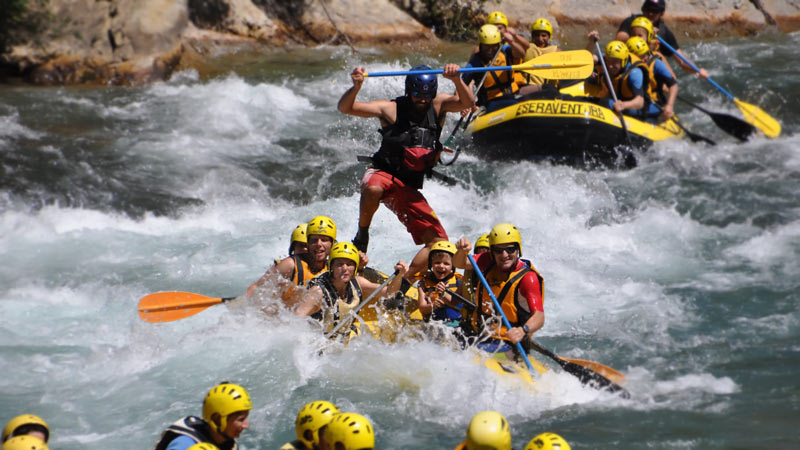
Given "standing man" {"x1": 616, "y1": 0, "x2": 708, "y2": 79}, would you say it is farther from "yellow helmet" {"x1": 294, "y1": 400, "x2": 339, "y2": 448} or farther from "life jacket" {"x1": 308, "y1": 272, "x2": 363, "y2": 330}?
"yellow helmet" {"x1": 294, "y1": 400, "x2": 339, "y2": 448}

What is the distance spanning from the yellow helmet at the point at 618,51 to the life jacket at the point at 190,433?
306 inches

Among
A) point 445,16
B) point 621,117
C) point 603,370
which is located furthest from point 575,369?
point 445,16

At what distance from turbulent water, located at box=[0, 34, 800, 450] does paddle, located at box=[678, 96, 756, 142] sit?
206mm

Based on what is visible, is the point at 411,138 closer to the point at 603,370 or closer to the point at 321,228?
the point at 321,228

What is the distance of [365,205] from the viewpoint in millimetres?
6895

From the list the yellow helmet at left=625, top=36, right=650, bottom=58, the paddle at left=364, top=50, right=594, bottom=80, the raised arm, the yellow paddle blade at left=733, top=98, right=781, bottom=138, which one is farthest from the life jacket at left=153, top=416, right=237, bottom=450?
the yellow paddle blade at left=733, top=98, right=781, bottom=138

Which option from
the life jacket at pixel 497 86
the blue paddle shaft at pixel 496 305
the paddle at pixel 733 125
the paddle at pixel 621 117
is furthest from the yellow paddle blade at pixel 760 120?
the blue paddle shaft at pixel 496 305

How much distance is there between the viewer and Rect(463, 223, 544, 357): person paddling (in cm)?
612

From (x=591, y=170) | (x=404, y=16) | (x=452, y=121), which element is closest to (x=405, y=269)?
(x=591, y=170)

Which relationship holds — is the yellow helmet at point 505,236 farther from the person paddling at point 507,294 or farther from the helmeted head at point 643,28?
the helmeted head at point 643,28

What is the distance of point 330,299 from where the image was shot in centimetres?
639

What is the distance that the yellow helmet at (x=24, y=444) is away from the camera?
3.90 meters

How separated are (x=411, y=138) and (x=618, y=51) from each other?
4.87 meters

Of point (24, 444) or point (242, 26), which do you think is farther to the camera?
point (242, 26)
